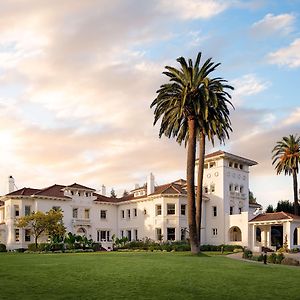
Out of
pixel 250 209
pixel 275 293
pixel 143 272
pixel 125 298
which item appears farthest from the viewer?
pixel 250 209

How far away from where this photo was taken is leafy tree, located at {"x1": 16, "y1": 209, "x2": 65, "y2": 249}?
59875 millimetres

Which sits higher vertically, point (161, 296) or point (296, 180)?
point (296, 180)

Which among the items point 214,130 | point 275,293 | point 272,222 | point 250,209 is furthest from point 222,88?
point 250,209

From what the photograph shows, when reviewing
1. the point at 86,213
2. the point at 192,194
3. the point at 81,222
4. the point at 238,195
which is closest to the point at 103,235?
the point at 86,213

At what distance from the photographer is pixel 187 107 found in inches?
1791

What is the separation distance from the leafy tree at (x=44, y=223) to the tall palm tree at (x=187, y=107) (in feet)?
67.7

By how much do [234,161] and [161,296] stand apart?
190 feet

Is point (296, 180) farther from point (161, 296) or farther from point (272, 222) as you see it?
point (161, 296)

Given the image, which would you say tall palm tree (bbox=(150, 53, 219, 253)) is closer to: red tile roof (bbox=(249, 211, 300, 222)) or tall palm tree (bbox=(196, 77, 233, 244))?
tall palm tree (bbox=(196, 77, 233, 244))

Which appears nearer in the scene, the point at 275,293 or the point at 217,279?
the point at 275,293

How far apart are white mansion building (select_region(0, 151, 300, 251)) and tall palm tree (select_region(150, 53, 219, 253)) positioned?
69.4 feet

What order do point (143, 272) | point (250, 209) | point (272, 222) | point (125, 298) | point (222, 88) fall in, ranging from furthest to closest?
point (250, 209), point (272, 222), point (222, 88), point (143, 272), point (125, 298)

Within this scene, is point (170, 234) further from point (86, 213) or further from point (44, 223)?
point (44, 223)

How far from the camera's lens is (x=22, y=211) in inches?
2584
